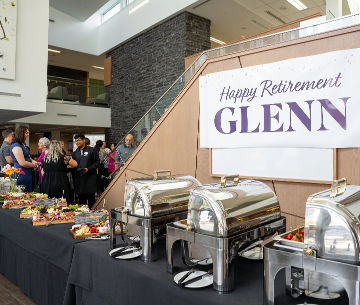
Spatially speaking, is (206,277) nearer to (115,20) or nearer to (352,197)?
(352,197)

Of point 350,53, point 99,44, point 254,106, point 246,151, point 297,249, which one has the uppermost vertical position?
point 99,44

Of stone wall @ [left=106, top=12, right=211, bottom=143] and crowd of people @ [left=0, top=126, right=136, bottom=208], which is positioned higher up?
stone wall @ [left=106, top=12, right=211, bottom=143]

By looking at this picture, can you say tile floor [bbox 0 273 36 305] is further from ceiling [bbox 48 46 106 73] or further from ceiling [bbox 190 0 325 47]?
ceiling [bbox 48 46 106 73]

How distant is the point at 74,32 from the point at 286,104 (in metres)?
10.7

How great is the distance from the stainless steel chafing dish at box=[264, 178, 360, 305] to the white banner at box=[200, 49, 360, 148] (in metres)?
1.32

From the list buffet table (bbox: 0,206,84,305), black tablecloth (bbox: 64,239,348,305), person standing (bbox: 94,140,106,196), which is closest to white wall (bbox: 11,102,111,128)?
person standing (bbox: 94,140,106,196)

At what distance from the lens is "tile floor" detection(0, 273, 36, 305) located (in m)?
2.52

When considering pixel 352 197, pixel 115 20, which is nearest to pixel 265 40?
pixel 352 197

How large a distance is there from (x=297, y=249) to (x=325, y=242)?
91mm

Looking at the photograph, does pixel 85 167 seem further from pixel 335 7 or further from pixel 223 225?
pixel 335 7

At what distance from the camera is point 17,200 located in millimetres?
3227

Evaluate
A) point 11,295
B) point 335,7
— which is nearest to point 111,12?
point 335,7

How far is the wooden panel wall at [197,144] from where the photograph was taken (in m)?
2.28

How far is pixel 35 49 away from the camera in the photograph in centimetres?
685
